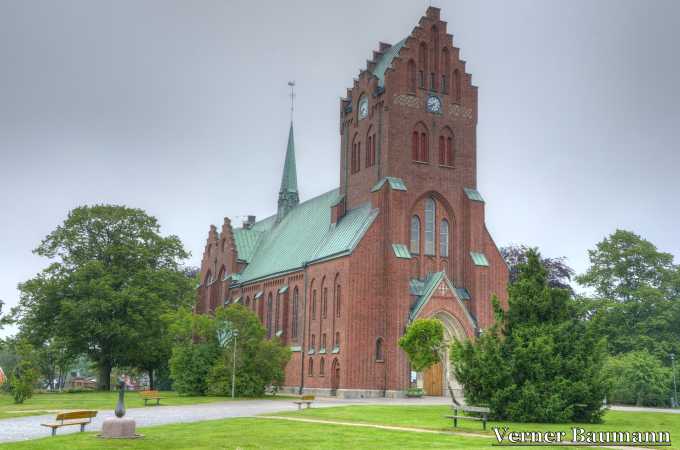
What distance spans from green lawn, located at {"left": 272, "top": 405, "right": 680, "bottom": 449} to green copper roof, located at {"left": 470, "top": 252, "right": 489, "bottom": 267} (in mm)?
19319

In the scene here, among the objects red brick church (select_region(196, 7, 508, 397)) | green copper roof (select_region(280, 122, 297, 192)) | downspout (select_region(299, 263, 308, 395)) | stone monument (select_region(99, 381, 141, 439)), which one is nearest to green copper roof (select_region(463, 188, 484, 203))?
red brick church (select_region(196, 7, 508, 397))

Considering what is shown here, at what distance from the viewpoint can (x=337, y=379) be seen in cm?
5269

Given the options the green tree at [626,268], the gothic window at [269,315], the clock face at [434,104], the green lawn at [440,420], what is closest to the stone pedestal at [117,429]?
the green lawn at [440,420]

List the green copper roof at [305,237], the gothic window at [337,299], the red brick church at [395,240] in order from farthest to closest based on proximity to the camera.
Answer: the green copper roof at [305,237] < the gothic window at [337,299] < the red brick church at [395,240]

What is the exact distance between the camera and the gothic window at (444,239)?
56719 mm

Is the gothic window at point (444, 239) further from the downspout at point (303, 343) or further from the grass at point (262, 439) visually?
the grass at point (262, 439)

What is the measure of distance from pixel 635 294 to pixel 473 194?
18.4 metres

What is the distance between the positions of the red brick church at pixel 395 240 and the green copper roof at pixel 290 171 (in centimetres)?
1946

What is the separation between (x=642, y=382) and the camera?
2024 inches

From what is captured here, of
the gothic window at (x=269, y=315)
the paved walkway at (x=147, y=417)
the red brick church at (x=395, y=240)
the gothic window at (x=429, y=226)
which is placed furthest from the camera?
the gothic window at (x=269, y=315)

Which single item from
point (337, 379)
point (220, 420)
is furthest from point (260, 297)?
point (220, 420)

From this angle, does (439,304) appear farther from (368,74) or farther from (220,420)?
(220,420)

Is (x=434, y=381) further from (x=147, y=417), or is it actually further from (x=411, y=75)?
(x=147, y=417)

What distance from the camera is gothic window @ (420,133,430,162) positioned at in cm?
5688
